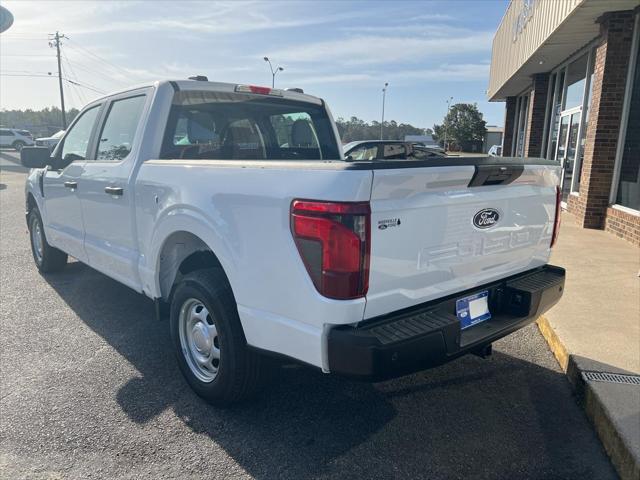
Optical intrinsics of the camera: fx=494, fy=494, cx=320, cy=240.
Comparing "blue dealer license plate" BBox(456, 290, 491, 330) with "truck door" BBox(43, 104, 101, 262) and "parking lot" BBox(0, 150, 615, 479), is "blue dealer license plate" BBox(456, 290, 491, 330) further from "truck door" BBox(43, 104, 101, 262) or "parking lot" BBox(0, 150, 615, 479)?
"truck door" BBox(43, 104, 101, 262)

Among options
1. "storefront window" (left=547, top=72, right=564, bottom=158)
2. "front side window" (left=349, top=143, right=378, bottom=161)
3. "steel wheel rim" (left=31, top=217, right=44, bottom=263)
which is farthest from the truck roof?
"storefront window" (left=547, top=72, right=564, bottom=158)

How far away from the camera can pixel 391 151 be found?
6332 millimetres

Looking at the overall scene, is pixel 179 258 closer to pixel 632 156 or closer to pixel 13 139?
pixel 632 156

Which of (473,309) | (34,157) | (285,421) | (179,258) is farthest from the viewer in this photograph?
(34,157)

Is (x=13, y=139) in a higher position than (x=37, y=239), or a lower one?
higher

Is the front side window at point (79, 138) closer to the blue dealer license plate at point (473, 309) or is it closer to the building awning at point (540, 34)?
the blue dealer license plate at point (473, 309)

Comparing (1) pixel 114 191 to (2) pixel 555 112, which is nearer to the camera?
(1) pixel 114 191

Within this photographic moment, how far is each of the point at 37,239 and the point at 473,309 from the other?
18.2 feet

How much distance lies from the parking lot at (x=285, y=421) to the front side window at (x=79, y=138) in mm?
1775

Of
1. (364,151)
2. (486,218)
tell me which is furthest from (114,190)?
(364,151)

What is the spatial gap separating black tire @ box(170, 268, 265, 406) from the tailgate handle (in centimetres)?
149

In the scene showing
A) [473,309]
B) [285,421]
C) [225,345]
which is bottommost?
[285,421]

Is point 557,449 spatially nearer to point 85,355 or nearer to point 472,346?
point 472,346

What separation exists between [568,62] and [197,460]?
42.3ft
